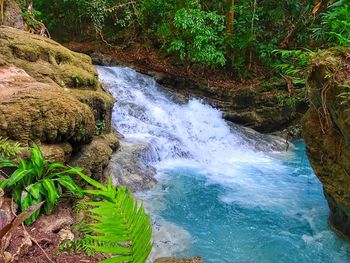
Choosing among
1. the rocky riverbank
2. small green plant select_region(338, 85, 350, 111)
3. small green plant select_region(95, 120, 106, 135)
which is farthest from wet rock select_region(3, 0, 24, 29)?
small green plant select_region(338, 85, 350, 111)

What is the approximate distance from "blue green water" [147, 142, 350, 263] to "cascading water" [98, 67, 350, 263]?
13 mm

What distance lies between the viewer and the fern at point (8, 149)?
3250 mm

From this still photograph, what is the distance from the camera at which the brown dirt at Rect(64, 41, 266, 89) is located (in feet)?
41.5

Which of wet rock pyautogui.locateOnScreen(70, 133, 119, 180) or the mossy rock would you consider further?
the mossy rock

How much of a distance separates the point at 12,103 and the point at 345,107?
3.63 m

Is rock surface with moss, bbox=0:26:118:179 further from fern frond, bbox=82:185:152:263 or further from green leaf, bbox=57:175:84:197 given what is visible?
fern frond, bbox=82:185:152:263

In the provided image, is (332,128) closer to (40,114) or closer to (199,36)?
(40,114)

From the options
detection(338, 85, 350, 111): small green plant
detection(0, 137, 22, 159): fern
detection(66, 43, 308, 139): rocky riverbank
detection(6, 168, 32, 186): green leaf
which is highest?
detection(338, 85, 350, 111): small green plant

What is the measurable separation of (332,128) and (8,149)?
3.74m

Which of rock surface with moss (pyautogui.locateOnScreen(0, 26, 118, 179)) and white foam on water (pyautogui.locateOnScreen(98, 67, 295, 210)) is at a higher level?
rock surface with moss (pyautogui.locateOnScreen(0, 26, 118, 179))

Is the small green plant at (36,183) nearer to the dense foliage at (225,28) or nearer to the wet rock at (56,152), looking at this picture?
the wet rock at (56,152)

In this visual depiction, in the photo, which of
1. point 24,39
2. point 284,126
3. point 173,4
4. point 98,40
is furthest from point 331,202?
point 98,40

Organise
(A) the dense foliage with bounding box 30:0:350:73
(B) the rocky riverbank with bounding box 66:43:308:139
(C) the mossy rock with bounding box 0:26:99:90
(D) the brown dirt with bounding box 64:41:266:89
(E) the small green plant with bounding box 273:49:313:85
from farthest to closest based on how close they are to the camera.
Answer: (D) the brown dirt with bounding box 64:41:266:89, (B) the rocky riverbank with bounding box 66:43:308:139, (A) the dense foliage with bounding box 30:0:350:73, (C) the mossy rock with bounding box 0:26:99:90, (E) the small green plant with bounding box 273:49:313:85

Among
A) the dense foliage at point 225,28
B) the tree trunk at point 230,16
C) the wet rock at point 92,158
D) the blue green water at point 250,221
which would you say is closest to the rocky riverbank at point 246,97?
the dense foliage at point 225,28
